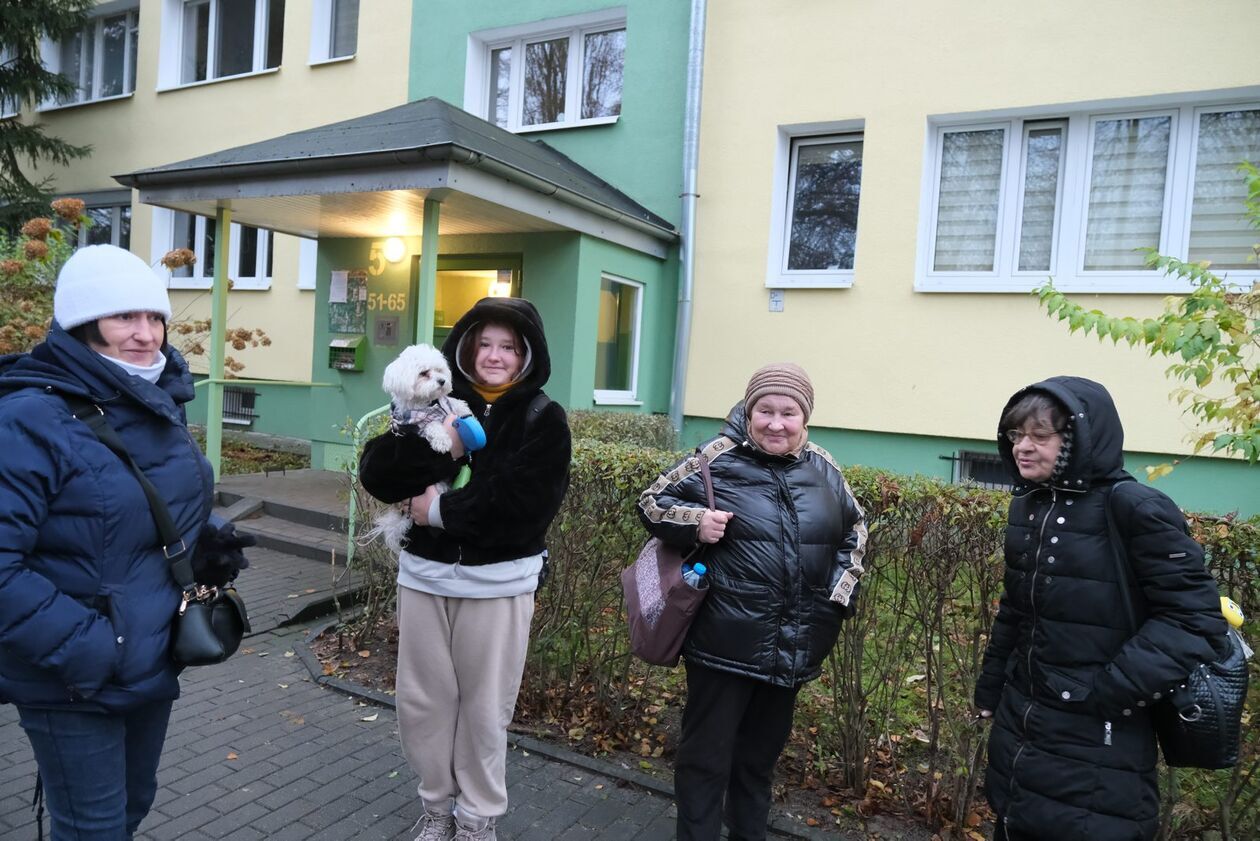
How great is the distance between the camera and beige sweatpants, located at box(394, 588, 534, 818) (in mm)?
2750

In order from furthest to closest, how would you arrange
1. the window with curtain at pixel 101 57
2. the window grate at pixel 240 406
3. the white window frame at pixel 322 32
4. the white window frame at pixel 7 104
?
the window with curtain at pixel 101 57
the white window frame at pixel 7 104
the window grate at pixel 240 406
the white window frame at pixel 322 32

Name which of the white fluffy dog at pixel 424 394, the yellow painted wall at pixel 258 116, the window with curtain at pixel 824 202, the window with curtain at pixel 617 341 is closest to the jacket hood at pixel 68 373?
the white fluffy dog at pixel 424 394

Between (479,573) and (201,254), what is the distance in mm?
12663

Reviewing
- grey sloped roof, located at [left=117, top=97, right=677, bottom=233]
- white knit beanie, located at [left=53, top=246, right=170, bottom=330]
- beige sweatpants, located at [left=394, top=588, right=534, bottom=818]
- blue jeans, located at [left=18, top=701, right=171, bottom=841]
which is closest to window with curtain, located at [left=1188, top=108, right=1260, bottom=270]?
grey sloped roof, located at [left=117, top=97, right=677, bottom=233]

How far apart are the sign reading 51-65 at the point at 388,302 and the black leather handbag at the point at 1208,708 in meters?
7.69

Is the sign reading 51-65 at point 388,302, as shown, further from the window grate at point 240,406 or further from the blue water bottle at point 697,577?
the blue water bottle at point 697,577

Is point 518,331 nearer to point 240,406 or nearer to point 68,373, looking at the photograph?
point 68,373

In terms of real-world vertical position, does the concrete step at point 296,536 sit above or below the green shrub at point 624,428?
below

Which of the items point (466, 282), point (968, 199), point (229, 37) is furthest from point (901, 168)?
point (229, 37)

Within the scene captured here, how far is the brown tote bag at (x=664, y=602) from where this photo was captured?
2.64 meters

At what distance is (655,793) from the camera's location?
11.3 ft

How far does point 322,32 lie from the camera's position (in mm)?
11859

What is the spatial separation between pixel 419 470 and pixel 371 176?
4.52 m

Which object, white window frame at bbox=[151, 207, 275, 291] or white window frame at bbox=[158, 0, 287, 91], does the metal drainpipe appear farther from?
white window frame at bbox=[158, 0, 287, 91]
